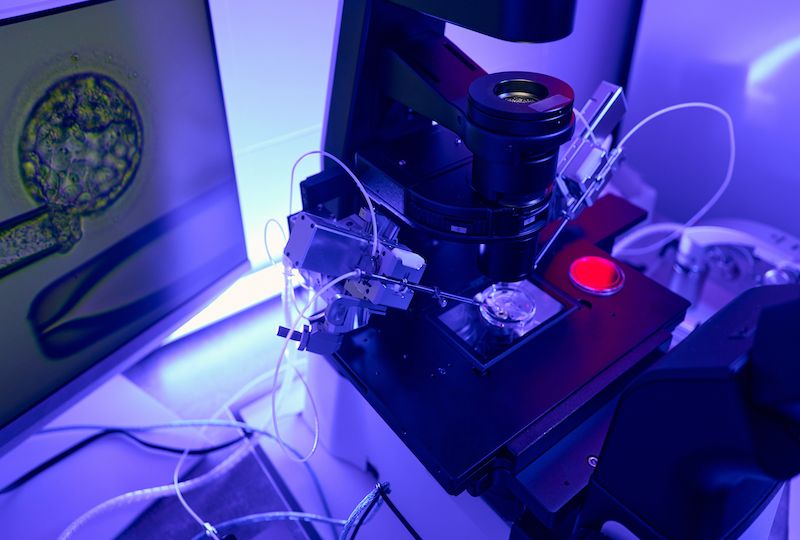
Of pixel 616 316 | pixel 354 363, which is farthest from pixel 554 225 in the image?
pixel 354 363

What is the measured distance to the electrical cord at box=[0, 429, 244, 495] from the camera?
2.76ft

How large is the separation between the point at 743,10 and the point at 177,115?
3.38 feet

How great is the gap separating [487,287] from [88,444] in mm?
619

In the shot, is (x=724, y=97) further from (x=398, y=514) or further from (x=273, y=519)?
(x=273, y=519)

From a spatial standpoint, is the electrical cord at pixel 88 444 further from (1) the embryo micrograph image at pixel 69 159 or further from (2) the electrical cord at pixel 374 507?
(1) the embryo micrograph image at pixel 69 159

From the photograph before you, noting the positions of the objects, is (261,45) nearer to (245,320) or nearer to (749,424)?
(245,320)

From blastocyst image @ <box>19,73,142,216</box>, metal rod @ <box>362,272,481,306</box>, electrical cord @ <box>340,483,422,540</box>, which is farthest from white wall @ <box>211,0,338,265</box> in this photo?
electrical cord @ <box>340,483,422,540</box>

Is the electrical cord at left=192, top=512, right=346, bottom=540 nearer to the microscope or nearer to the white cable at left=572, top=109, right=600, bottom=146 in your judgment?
the microscope

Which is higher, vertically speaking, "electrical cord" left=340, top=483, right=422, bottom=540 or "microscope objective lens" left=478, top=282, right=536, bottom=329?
"microscope objective lens" left=478, top=282, right=536, bottom=329

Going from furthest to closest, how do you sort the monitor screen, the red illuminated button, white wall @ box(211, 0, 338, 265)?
1. white wall @ box(211, 0, 338, 265)
2. the red illuminated button
3. the monitor screen

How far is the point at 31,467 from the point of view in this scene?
2.81 ft

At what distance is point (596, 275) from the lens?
2.93 feet

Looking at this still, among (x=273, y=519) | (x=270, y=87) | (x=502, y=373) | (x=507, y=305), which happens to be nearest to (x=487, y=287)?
(x=507, y=305)

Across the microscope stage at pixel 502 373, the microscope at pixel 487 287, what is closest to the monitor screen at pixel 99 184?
the microscope at pixel 487 287
